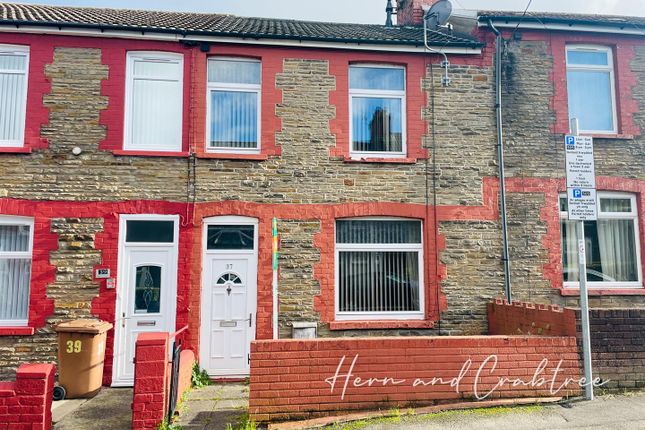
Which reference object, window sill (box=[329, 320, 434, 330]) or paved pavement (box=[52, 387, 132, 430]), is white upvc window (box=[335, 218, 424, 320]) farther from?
paved pavement (box=[52, 387, 132, 430])

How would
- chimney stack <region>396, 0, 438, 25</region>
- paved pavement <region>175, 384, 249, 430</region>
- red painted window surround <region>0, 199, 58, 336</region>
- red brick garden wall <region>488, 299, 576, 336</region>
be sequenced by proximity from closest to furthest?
paved pavement <region>175, 384, 249, 430</region> < red brick garden wall <region>488, 299, 576, 336</region> < red painted window surround <region>0, 199, 58, 336</region> < chimney stack <region>396, 0, 438, 25</region>

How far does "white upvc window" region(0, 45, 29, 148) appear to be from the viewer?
8.24 m

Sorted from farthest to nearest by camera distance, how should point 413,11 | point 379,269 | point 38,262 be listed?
point 413,11
point 379,269
point 38,262

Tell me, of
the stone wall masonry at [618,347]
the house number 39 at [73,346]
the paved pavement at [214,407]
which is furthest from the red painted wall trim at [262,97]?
the stone wall masonry at [618,347]

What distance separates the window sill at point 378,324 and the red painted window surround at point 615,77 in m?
4.74

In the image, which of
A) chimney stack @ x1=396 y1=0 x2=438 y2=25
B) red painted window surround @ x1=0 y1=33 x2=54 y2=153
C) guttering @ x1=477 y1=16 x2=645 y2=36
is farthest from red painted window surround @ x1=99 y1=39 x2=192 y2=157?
guttering @ x1=477 y1=16 x2=645 y2=36

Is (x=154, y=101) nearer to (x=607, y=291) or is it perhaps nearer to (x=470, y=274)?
(x=470, y=274)

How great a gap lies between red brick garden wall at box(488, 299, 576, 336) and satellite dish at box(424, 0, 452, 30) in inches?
243

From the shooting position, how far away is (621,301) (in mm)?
8812

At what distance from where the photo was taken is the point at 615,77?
9625 millimetres

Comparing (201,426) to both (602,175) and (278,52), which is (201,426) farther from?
(602,175)

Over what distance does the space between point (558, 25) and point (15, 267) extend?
37.1ft

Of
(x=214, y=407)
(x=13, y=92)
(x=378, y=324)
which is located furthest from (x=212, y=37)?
(x=214, y=407)

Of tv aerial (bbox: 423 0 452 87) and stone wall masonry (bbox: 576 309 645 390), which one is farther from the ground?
tv aerial (bbox: 423 0 452 87)
